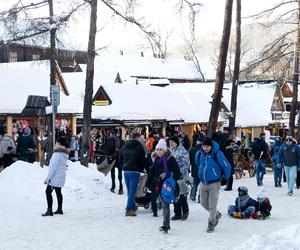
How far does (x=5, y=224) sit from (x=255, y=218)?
16.1 feet

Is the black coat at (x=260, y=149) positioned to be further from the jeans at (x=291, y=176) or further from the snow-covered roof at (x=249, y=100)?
the snow-covered roof at (x=249, y=100)

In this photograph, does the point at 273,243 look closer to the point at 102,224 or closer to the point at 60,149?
the point at 102,224

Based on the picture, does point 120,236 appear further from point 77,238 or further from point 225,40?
point 225,40

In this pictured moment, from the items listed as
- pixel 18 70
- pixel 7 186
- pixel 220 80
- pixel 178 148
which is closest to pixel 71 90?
pixel 18 70

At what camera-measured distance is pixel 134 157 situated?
37.6 feet

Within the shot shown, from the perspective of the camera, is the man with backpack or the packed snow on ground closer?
the packed snow on ground

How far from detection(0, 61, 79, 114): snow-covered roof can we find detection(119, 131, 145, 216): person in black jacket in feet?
46.4

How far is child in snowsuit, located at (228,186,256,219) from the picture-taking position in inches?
457

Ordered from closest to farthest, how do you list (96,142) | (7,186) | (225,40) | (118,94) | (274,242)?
(274,242)
(7,186)
(225,40)
(96,142)
(118,94)

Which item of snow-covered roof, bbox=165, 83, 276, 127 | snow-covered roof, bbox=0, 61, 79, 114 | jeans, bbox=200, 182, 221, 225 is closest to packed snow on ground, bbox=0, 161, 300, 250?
jeans, bbox=200, 182, 221, 225

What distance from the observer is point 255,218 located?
1159 cm

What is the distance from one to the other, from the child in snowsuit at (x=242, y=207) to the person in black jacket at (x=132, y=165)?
201 cm

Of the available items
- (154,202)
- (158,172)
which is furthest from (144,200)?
(158,172)

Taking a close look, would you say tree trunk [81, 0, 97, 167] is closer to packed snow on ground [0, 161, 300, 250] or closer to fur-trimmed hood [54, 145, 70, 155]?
packed snow on ground [0, 161, 300, 250]
